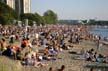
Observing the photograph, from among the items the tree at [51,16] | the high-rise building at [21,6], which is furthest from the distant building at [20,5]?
the tree at [51,16]

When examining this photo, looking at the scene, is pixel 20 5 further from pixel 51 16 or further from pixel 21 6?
pixel 51 16

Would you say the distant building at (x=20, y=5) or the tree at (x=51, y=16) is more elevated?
the distant building at (x=20, y=5)

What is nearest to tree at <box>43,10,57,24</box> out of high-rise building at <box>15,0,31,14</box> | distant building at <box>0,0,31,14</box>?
high-rise building at <box>15,0,31,14</box>

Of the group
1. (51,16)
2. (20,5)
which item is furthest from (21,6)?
(51,16)

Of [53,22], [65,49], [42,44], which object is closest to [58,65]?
[65,49]

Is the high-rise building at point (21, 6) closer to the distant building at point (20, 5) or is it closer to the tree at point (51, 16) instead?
the distant building at point (20, 5)

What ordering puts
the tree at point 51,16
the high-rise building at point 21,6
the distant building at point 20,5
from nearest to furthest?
the distant building at point 20,5, the high-rise building at point 21,6, the tree at point 51,16

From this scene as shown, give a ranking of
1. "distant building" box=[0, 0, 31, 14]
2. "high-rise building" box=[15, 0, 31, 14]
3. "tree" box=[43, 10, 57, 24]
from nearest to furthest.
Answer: "distant building" box=[0, 0, 31, 14] → "high-rise building" box=[15, 0, 31, 14] → "tree" box=[43, 10, 57, 24]

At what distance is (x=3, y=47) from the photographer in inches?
821

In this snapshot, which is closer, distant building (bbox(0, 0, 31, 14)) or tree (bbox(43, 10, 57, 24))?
distant building (bbox(0, 0, 31, 14))

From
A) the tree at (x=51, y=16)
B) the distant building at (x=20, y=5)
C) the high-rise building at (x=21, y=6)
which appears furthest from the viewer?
the tree at (x=51, y=16)

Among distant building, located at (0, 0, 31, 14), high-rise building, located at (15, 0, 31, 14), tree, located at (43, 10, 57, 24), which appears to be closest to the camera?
distant building, located at (0, 0, 31, 14)

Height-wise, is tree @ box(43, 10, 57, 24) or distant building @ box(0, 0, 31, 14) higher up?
distant building @ box(0, 0, 31, 14)

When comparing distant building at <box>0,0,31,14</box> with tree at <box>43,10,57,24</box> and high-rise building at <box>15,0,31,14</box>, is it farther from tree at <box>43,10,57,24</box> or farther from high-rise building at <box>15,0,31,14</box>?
tree at <box>43,10,57,24</box>
